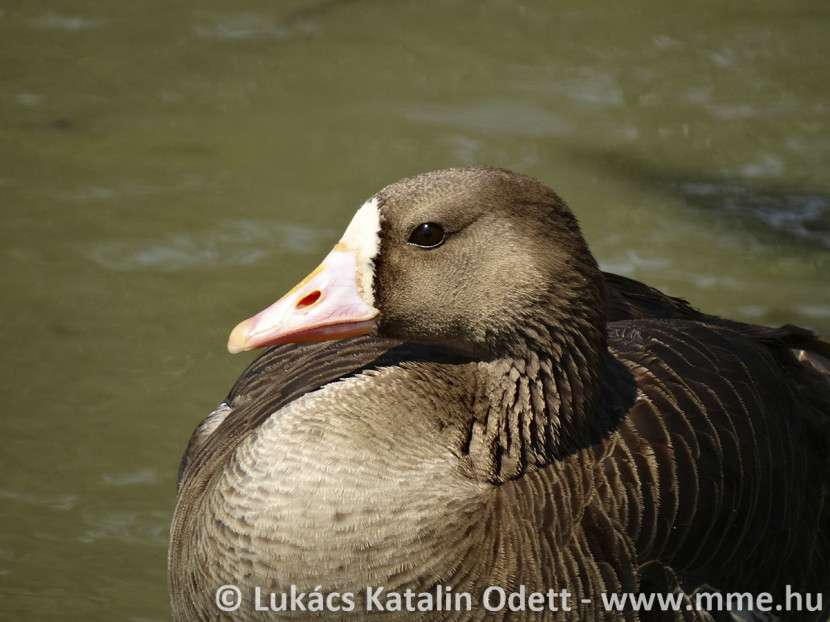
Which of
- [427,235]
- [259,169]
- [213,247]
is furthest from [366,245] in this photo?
[259,169]

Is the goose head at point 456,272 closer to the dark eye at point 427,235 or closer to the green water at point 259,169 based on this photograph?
the dark eye at point 427,235

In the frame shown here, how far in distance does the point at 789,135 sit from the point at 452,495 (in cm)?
512

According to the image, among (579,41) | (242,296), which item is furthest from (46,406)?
(579,41)

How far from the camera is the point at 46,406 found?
17.5 feet

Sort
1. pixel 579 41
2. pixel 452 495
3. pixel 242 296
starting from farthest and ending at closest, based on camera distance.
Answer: pixel 579 41
pixel 242 296
pixel 452 495

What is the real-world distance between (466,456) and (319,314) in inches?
23.1

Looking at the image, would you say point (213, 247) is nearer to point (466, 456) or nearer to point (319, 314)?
point (319, 314)

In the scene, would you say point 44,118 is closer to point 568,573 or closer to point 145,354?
point 145,354

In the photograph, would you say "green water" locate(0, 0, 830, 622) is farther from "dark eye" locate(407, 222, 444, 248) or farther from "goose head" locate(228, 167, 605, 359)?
"dark eye" locate(407, 222, 444, 248)

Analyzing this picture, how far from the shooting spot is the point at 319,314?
10.9ft

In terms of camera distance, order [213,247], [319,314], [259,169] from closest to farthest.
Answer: [319,314], [213,247], [259,169]

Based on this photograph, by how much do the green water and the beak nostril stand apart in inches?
66.9

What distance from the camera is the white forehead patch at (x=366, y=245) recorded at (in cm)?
335

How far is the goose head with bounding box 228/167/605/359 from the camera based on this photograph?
10.9ft
